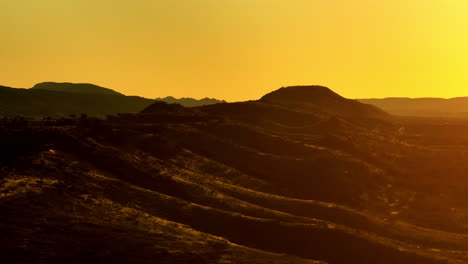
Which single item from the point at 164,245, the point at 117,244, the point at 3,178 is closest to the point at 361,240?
the point at 164,245

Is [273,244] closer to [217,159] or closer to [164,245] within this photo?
[164,245]

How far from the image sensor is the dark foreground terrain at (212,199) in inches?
1658

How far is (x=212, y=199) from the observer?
6303cm

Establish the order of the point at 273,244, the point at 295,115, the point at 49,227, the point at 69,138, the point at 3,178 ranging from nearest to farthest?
the point at 49,227 < the point at 3,178 < the point at 273,244 < the point at 69,138 < the point at 295,115

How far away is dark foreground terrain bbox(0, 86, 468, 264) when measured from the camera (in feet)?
138

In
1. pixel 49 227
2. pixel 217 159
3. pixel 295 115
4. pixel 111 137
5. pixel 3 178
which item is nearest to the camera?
pixel 49 227

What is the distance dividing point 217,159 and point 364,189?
86.0 feet

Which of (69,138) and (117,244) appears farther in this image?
(69,138)

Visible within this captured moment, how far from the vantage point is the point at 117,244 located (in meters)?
41.2

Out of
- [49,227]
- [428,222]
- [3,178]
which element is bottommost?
[428,222]

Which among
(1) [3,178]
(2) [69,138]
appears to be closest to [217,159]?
(2) [69,138]

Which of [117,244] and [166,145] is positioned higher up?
[166,145]

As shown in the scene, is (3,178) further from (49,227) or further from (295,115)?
(295,115)

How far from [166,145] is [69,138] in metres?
21.4
